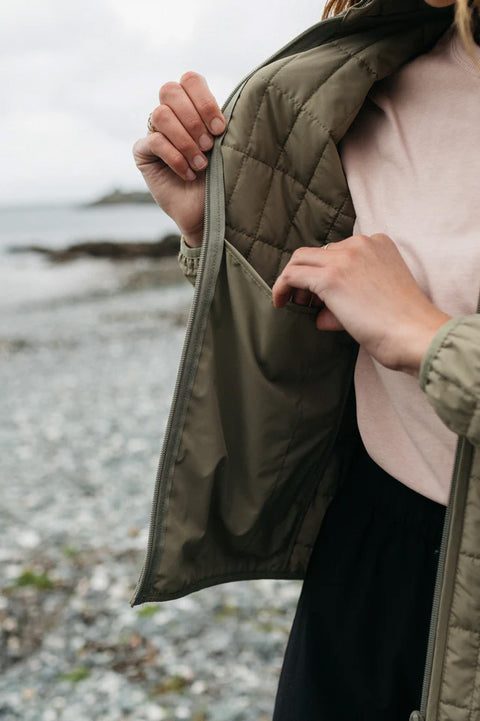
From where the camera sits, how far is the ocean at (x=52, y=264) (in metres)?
22.8

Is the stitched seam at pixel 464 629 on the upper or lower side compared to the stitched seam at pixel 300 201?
lower

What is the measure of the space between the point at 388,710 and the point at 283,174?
4.57ft

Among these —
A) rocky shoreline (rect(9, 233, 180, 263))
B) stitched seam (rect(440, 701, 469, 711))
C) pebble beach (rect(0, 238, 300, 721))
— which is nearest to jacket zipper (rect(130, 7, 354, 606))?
stitched seam (rect(440, 701, 469, 711))

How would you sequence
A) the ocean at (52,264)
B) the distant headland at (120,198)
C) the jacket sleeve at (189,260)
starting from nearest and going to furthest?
the jacket sleeve at (189,260) → the ocean at (52,264) → the distant headland at (120,198)

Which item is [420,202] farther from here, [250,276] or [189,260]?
[189,260]

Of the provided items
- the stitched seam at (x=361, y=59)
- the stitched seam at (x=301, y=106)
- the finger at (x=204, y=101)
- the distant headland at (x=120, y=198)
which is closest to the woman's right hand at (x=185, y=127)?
the finger at (x=204, y=101)

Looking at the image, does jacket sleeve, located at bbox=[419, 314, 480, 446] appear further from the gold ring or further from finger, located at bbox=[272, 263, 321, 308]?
the gold ring

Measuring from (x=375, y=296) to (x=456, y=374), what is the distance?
248 mm

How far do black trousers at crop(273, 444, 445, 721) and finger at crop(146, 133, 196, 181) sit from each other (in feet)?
2.92

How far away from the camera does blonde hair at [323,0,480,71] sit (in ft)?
4.34

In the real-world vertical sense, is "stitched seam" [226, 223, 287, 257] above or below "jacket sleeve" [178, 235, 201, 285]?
above

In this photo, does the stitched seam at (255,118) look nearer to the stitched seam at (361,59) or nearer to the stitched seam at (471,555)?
the stitched seam at (361,59)

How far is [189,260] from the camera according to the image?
6.35 ft

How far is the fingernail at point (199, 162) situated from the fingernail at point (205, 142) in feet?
0.08
